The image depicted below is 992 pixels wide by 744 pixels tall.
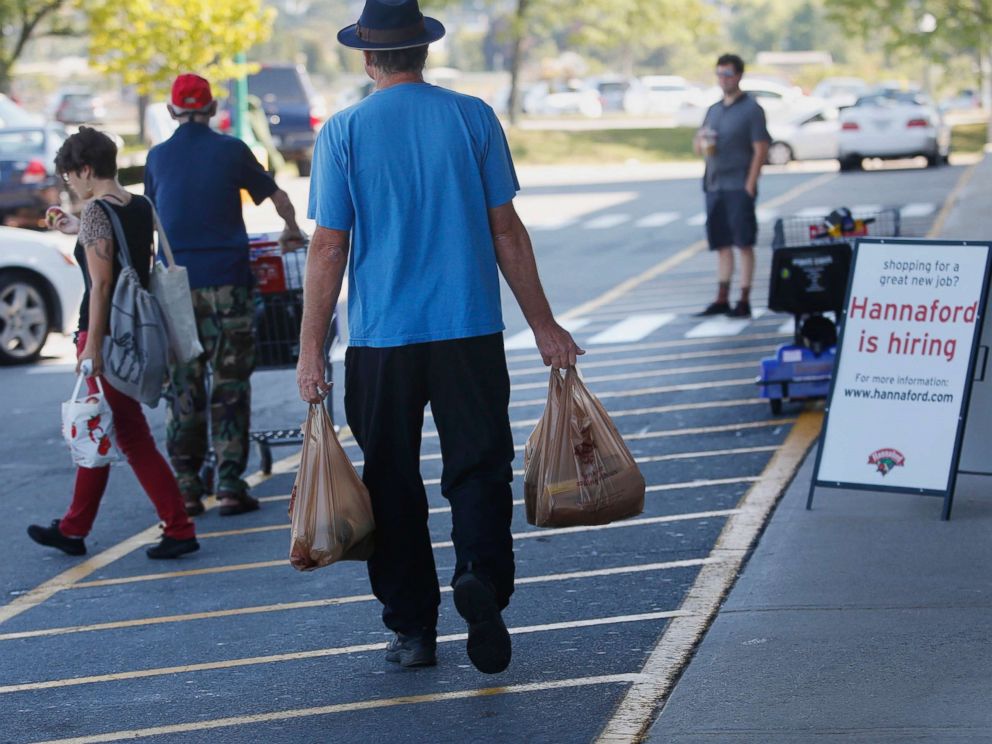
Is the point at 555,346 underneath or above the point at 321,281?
underneath

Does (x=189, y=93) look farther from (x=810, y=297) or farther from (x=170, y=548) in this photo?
(x=810, y=297)

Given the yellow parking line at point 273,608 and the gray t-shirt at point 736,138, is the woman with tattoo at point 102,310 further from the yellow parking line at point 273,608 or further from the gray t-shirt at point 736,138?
the gray t-shirt at point 736,138

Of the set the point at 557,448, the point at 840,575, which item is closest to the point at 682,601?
the point at 840,575

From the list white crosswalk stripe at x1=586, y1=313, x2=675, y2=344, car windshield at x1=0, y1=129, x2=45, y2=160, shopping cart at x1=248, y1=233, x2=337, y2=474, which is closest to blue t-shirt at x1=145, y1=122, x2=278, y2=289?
shopping cart at x1=248, y1=233, x2=337, y2=474

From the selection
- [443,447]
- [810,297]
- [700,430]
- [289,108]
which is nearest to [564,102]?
[289,108]

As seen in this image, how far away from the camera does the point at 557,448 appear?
5.11 metres

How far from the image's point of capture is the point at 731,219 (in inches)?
500

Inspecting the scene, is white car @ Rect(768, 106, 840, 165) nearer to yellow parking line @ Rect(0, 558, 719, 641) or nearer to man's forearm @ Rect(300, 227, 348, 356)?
yellow parking line @ Rect(0, 558, 719, 641)

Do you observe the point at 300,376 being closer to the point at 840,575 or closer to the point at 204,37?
the point at 840,575

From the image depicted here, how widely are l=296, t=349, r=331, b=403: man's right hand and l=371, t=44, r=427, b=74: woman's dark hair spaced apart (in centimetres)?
86

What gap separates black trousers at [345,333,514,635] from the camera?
196 inches

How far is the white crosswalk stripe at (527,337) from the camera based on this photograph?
12445 millimetres

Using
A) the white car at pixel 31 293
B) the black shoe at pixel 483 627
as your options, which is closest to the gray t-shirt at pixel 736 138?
the white car at pixel 31 293

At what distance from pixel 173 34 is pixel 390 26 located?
24.8m
